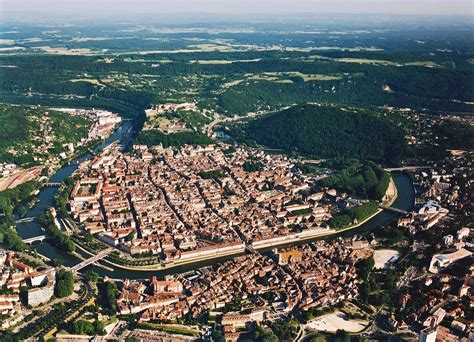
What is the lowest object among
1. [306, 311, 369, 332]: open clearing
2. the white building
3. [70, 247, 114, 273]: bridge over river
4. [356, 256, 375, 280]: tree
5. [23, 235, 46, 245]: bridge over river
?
[306, 311, 369, 332]: open clearing

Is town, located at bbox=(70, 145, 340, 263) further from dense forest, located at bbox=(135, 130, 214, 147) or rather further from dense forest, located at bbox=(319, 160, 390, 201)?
dense forest, located at bbox=(135, 130, 214, 147)

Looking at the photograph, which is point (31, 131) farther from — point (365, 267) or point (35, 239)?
point (365, 267)

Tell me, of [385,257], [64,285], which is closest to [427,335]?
[385,257]

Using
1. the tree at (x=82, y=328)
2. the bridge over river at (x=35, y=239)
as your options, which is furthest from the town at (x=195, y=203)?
the tree at (x=82, y=328)

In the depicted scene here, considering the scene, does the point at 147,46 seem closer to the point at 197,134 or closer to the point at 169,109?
the point at 169,109

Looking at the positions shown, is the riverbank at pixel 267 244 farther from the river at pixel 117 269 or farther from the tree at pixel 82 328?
the tree at pixel 82 328

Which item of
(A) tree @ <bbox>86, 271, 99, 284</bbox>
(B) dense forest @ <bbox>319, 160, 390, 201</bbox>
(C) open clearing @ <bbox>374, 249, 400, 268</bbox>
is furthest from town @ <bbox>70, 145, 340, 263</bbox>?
(C) open clearing @ <bbox>374, 249, 400, 268</bbox>

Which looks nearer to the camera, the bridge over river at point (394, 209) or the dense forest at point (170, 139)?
the bridge over river at point (394, 209)
